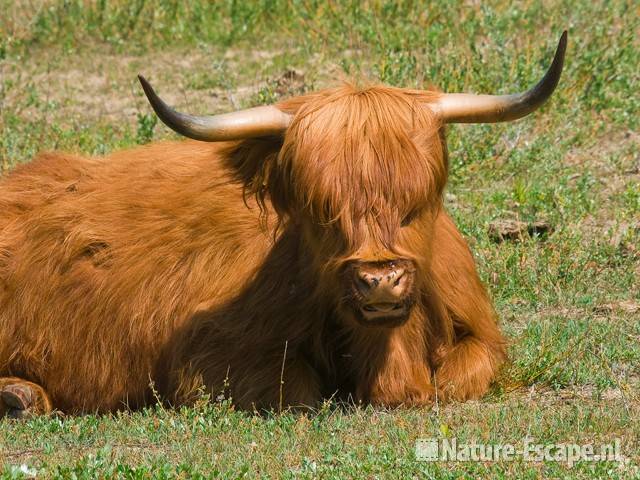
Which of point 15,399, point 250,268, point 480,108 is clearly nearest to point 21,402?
point 15,399

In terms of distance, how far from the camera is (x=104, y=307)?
22.1 feet

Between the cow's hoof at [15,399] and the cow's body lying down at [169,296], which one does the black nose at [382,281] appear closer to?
the cow's body lying down at [169,296]

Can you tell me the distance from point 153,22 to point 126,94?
149 centimetres

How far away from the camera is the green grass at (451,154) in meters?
5.17

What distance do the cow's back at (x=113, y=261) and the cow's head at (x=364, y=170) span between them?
1.57 ft

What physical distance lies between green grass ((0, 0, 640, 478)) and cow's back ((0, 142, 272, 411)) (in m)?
0.63

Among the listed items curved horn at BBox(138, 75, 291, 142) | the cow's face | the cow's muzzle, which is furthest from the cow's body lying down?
the cow's muzzle

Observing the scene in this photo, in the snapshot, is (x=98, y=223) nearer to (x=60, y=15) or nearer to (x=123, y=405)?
(x=123, y=405)

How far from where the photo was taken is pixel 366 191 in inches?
213

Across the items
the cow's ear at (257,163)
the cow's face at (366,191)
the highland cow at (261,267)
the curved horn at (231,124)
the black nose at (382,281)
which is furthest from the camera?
the cow's ear at (257,163)

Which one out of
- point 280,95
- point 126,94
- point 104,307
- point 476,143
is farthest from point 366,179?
point 126,94

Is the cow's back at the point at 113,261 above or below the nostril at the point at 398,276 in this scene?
below

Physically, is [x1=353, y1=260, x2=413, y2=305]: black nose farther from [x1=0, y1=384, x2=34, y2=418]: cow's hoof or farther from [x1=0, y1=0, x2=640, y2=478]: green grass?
[x1=0, y1=384, x2=34, y2=418]: cow's hoof

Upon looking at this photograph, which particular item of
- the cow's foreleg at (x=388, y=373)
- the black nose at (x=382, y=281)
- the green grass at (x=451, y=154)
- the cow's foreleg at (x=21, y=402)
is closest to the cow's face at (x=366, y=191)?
the black nose at (x=382, y=281)
